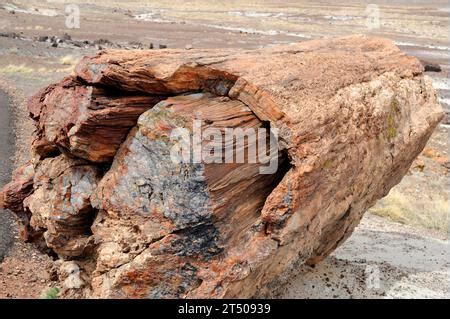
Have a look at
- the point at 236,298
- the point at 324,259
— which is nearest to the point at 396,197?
the point at 324,259

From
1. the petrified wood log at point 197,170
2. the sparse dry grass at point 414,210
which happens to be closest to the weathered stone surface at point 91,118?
the petrified wood log at point 197,170

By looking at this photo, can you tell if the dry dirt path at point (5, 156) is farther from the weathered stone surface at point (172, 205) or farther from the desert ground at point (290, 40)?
the weathered stone surface at point (172, 205)

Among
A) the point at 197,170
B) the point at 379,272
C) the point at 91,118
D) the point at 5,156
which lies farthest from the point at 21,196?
the point at 5,156

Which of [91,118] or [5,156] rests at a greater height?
[91,118]

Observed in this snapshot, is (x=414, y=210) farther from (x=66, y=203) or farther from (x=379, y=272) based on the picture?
(x=66, y=203)

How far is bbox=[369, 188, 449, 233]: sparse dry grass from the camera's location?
15320mm

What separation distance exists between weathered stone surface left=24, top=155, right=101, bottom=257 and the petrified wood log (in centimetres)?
2

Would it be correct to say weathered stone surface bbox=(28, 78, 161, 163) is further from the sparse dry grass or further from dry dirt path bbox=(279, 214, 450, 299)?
the sparse dry grass

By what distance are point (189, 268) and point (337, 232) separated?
3342 millimetres

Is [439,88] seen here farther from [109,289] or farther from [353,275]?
[109,289]

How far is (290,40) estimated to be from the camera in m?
48.2

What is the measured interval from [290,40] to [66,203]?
42.6 metres

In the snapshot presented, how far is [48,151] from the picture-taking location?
8680 mm

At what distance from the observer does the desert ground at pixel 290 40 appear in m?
9.28
